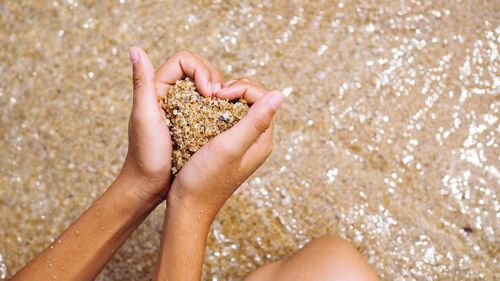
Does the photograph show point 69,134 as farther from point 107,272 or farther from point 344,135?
point 344,135

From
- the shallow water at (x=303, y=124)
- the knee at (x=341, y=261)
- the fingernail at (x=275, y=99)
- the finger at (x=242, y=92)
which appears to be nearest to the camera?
the fingernail at (x=275, y=99)

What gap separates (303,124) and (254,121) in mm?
704

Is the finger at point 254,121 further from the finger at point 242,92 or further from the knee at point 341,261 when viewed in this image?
the knee at point 341,261

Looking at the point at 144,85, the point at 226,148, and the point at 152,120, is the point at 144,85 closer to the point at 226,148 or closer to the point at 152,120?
the point at 152,120

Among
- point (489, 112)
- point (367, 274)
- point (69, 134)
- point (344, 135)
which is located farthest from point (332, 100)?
point (69, 134)

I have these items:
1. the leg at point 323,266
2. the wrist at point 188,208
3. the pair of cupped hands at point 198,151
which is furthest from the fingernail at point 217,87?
the leg at point 323,266

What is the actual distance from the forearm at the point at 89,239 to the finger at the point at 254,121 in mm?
310

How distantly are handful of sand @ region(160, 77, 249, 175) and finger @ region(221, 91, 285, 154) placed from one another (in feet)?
0.27

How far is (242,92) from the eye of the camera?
135cm

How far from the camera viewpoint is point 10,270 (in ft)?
6.12

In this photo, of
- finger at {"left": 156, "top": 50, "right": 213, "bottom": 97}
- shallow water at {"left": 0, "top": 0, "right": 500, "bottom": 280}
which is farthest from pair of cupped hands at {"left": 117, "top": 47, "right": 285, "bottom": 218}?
shallow water at {"left": 0, "top": 0, "right": 500, "bottom": 280}

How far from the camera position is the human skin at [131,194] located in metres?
1.29

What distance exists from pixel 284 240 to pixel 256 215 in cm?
11

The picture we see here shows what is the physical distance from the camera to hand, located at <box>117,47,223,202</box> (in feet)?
4.16
